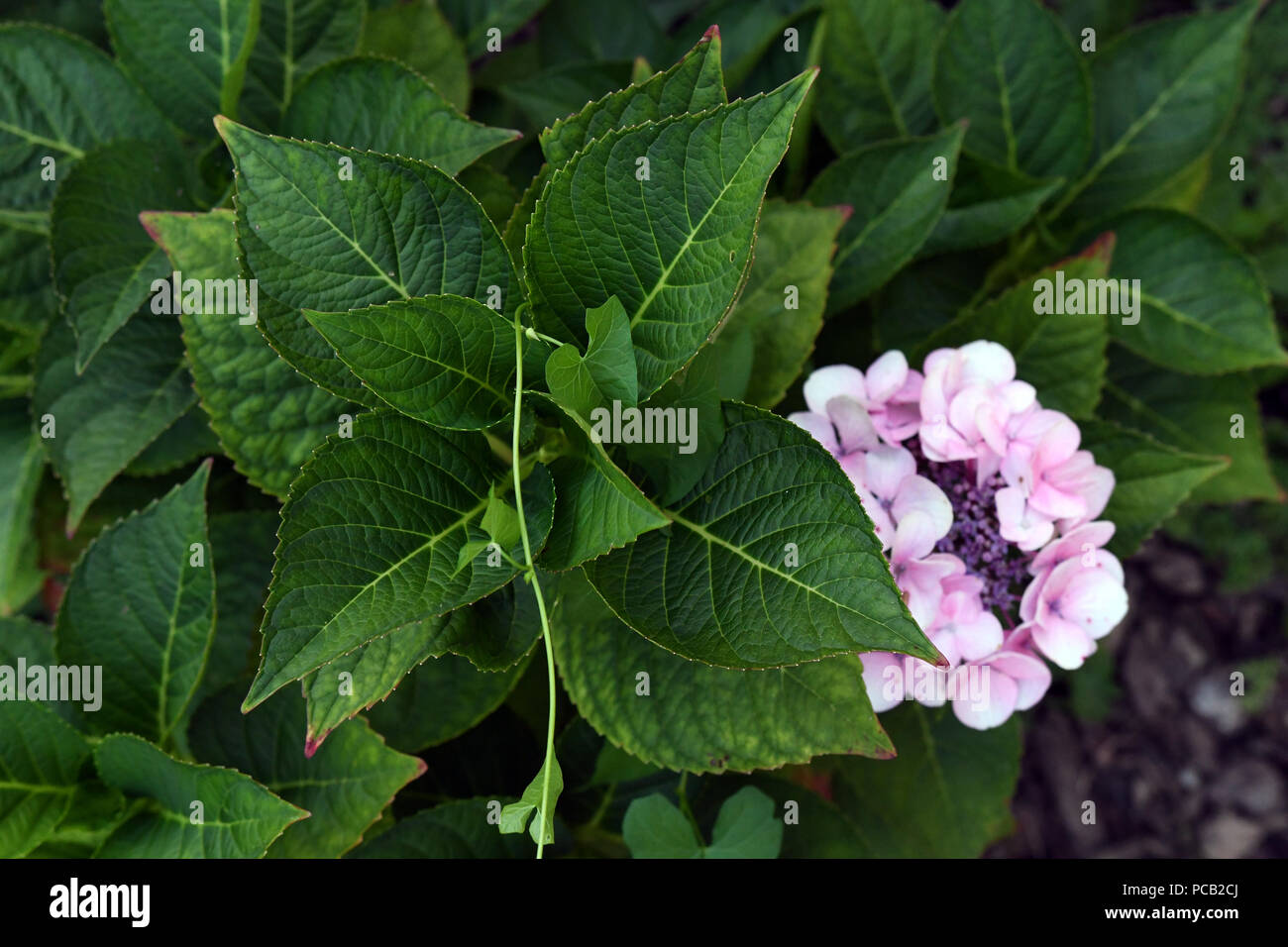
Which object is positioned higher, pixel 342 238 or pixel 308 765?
pixel 342 238

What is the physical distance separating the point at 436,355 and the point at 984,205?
0.82 meters

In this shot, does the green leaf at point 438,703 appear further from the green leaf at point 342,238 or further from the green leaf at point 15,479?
the green leaf at point 15,479

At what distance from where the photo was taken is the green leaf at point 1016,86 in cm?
127

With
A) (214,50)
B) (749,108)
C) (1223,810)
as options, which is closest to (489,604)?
(749,108)

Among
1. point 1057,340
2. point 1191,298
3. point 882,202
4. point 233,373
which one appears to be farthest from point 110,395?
point 1191,298

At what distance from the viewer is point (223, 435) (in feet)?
3.14

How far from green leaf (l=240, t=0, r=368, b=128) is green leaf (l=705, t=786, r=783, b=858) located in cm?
95

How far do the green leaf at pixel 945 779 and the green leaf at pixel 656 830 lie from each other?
37 centimetres

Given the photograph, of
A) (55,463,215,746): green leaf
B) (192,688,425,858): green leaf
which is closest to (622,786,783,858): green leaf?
(192,688,425,858): green leaf

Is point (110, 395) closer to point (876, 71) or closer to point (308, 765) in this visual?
point (308, 765)

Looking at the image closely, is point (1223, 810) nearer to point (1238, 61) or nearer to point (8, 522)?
point (1238, 61)

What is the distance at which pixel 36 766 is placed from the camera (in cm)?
101

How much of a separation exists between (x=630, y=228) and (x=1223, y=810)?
1.78 m

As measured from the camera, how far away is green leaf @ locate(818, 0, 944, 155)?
132 cm
